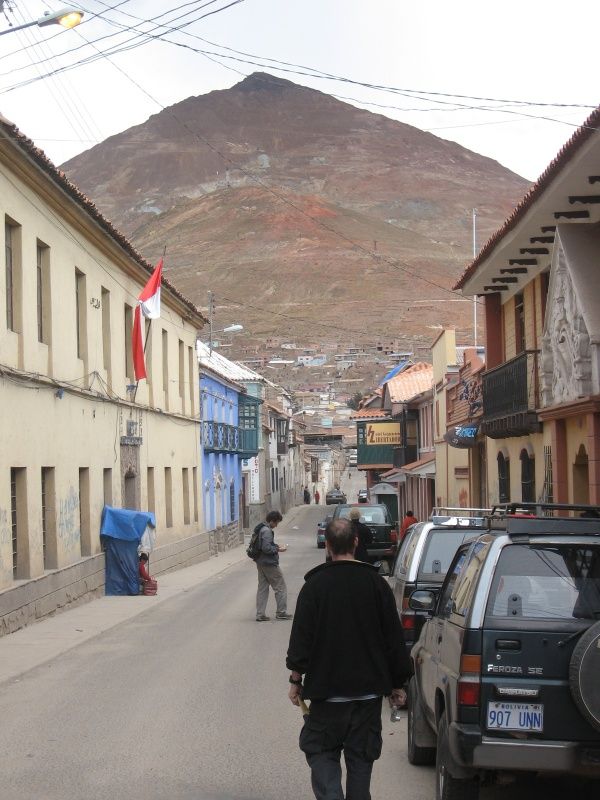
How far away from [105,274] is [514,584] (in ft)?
61.7

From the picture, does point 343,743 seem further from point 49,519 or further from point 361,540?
point 49,519

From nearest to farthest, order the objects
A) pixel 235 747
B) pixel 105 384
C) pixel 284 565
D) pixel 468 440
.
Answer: pixel 235 747 < pixel 105 384 < pixel 468 440 < pixel 284 565

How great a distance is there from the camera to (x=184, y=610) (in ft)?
63.7

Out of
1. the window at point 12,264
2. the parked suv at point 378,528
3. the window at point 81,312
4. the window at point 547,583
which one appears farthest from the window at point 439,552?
the parked suv at point 378,528

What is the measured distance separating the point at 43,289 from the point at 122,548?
5949 millimetres

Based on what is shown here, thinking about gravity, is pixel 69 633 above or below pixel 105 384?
below

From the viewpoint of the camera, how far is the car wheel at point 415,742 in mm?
7707

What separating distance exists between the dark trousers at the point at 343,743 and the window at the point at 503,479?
19.3 m

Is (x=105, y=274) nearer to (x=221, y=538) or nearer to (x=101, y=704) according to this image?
(x=101, y=704)

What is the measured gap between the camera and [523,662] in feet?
18.7

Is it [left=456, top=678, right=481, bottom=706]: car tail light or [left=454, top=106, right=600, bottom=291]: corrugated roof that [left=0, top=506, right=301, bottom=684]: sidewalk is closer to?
[left=456, top=678, right=481, bottom=706]: car tail light

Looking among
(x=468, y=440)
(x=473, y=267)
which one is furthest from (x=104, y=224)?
(x=468, y=440)

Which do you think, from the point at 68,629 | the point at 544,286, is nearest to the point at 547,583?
the point at 68,629

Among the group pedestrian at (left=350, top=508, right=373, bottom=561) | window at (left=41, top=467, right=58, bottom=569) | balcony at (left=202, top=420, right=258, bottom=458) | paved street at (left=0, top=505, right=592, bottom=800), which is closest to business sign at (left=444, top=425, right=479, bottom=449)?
pedestrian at (left=350, top=508, right=373, bottom=561)
